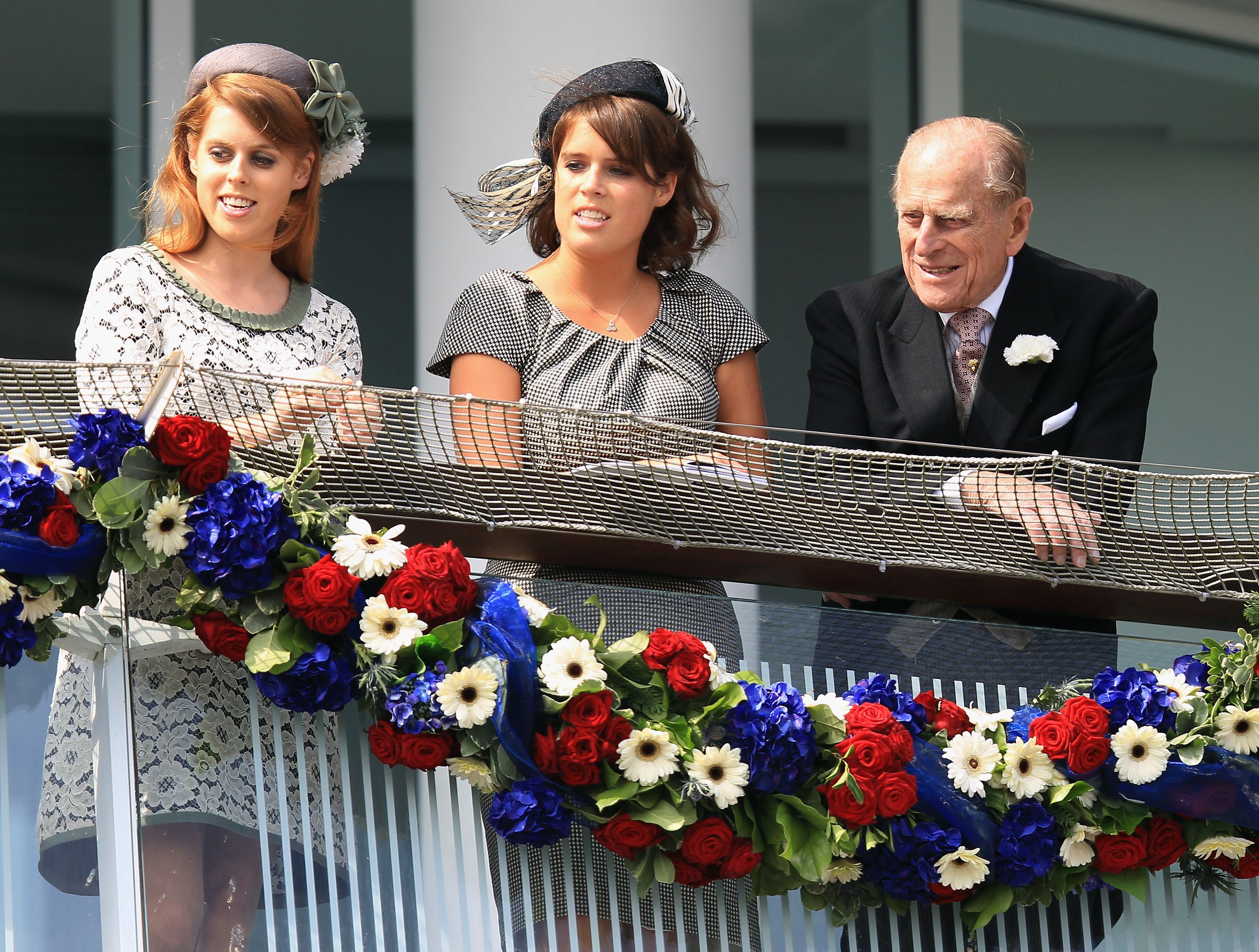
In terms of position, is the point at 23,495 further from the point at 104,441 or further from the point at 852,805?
the point at 852,805

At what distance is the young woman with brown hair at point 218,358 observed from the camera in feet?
7.35

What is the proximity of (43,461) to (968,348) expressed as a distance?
1.61 metres

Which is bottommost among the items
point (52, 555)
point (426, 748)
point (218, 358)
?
point (426, 748)

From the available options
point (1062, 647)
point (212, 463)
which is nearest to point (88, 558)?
point (212, 463)

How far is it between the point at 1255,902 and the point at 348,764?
1411 mm

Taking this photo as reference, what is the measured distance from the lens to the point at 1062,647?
257cm

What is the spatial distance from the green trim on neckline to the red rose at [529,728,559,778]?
2.95ft

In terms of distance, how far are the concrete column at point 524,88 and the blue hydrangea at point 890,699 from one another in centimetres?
211

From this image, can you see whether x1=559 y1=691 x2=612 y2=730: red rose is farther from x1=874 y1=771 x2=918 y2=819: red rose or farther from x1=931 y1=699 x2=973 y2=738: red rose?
x1=931 y1=699 x2=973 y2=738: red rose

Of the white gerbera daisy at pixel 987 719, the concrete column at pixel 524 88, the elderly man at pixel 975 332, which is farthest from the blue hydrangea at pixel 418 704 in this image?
the concrete column at pixel 524 88

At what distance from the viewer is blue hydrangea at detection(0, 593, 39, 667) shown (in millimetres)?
2143

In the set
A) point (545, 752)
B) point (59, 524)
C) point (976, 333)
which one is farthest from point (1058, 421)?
point (59, 524)

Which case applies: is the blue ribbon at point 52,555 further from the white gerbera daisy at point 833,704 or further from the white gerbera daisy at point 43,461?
the white gerbera daisy at point 833,704

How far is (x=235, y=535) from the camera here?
7.10ft
